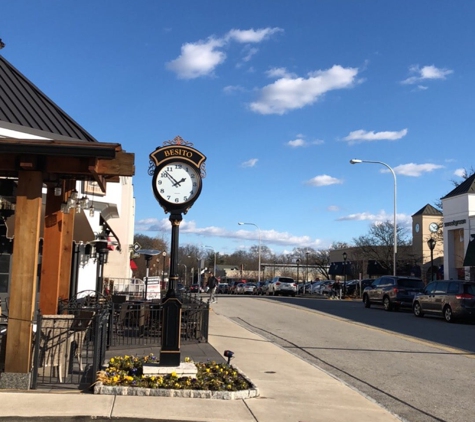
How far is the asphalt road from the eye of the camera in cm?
851

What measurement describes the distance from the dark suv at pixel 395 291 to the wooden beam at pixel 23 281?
22.2 metres

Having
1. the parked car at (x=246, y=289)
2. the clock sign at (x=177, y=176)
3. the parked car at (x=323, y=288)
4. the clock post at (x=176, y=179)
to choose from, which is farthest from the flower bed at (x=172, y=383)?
the parked car at (x=246, y=289)

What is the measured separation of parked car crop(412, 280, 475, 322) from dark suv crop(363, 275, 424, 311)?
106 inches

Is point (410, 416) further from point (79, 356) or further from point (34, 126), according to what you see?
point (34, 126)

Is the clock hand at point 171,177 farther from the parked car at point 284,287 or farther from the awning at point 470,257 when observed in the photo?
the parked car at point 284,287

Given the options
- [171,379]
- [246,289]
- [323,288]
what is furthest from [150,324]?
[246,289]

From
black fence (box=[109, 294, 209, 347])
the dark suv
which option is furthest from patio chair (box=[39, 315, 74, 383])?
the dark suv

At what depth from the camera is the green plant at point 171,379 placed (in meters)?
8.04

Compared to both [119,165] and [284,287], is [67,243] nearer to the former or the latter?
[119,165]

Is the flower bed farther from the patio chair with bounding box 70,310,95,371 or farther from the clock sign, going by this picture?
the clock sign

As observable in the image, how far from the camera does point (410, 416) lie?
25.1 ft

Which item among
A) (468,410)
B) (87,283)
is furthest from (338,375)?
(87,283)

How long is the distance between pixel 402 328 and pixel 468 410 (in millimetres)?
11542

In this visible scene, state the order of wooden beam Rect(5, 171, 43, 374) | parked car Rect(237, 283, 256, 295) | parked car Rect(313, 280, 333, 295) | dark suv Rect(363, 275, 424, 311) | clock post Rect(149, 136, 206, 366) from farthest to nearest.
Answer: parked car Rect(237, 283, 256, 295) → parked car Rect(313, 280, 333, 295) → dark suv Rect(363, 275, 424, 311) → clock post Rect(149, 136, 206, 366) → wooden beam Rect(5, 171, 43, 374)
